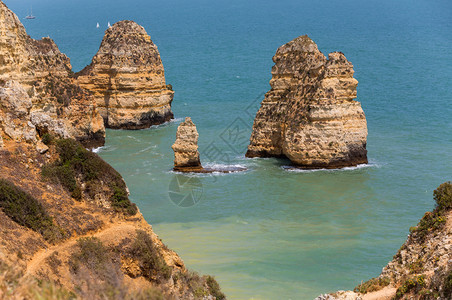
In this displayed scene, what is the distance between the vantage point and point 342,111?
42.2 m

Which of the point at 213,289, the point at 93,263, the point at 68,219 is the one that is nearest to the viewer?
the point at 93,263

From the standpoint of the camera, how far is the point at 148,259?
15.4m

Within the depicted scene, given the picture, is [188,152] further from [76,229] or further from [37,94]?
[76,229]

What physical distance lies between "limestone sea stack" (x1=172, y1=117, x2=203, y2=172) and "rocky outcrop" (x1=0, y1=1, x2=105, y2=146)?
821 centimetres

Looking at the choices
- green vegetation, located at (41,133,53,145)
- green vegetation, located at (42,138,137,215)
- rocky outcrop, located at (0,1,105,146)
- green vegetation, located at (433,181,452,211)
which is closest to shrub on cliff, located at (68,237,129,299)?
green vegetation, located at (42,138,137,215)

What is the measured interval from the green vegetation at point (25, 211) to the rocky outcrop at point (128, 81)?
155ft

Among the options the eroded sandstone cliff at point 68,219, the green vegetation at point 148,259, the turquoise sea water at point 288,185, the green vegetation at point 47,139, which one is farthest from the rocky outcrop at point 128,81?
the green vegetation at point 148,259

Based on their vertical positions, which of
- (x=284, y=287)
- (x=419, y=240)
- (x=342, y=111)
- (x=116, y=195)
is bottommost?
(x=284, y=287)

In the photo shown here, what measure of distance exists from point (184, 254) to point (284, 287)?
5228 millimetres

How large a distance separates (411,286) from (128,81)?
48.6m

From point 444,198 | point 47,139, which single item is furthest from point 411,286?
point 47,139

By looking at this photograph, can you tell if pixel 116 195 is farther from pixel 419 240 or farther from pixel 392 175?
pixel 392 175

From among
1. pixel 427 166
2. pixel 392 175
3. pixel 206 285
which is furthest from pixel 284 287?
pixel 427 166

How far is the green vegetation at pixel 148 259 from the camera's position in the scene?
15.4m
